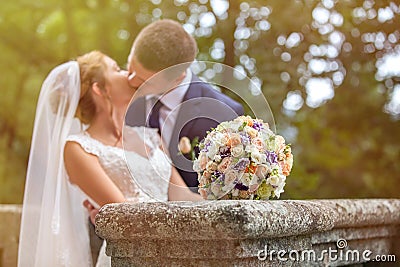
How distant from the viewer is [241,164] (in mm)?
1827

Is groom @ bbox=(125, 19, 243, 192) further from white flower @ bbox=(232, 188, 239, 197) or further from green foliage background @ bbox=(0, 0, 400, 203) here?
green foliage background @ bbox=(0, 0, 400, 203)

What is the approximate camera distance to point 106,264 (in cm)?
260

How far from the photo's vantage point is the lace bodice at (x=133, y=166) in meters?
2.86

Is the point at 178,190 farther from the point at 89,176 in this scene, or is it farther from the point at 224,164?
the point at 224,164

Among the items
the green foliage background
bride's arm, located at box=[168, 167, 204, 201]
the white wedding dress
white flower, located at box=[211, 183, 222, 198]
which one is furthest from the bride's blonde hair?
the green foliage background

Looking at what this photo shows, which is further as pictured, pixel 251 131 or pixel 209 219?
pixel 251 131

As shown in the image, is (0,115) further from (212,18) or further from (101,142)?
(101,142)

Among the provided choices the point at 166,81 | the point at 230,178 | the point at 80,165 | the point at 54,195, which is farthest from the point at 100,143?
the point at 230,178

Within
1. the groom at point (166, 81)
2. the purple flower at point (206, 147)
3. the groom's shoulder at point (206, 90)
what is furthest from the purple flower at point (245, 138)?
the groom's shoulder at point (206, 90)

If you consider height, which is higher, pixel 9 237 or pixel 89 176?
pixel 89 176

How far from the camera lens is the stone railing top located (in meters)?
1.45

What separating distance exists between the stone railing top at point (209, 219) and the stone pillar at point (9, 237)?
233 centimetres

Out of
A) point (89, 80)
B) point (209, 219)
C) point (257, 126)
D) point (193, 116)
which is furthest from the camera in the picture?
point (89, 80)

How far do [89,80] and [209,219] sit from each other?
1716 millimetres
